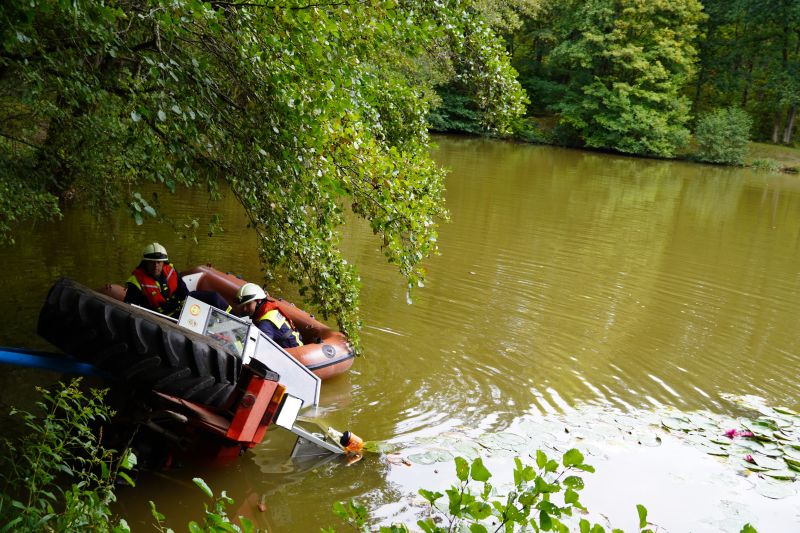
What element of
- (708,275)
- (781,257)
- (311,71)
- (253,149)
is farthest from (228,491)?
(781,257)

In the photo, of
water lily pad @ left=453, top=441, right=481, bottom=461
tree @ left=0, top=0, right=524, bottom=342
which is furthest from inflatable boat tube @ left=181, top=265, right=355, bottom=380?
water lily pad @ left=453, top=441, right=481, bottom=461

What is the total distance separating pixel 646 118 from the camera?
36469 millimetres

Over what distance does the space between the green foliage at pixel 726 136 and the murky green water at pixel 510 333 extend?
62.7ft

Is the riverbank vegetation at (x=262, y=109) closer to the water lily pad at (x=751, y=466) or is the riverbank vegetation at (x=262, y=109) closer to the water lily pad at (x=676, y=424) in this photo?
the water lily pad at (x=676, y=424)

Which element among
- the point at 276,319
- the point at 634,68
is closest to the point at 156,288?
the point at 276,319

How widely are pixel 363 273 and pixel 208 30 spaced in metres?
6.35

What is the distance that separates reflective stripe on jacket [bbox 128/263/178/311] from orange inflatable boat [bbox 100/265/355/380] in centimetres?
49

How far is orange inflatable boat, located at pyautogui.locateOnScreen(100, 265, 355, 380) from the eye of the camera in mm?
7289

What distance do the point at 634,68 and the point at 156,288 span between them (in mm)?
34685

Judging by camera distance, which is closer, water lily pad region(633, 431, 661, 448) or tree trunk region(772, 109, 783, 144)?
water lily pad region(633, 431, 661, 448)

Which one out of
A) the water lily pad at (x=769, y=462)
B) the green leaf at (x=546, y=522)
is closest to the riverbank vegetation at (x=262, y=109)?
the green leaf at (x=546, y=522)

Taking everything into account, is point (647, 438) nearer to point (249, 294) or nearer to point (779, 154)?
point (249, 294)

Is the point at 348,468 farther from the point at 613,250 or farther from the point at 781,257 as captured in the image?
the point at 781,257

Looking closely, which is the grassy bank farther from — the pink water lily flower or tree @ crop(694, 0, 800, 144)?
the pink water lily flower
